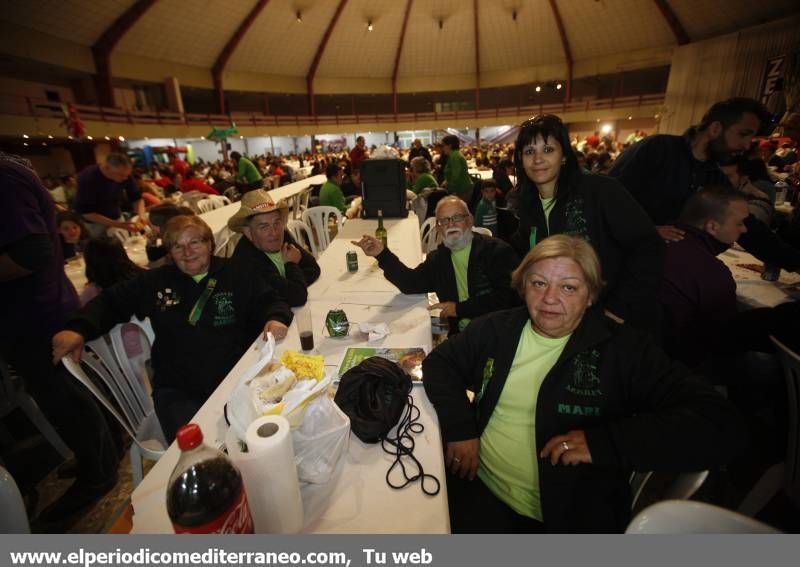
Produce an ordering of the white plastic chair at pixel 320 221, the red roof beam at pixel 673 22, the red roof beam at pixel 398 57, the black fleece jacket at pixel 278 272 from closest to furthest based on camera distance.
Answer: the black fleece jacket at pixel 278 272
the white plastic chair at pixel 320 221
the red roof beam at pixel 673 22
the red roof beam at pixel 398 57

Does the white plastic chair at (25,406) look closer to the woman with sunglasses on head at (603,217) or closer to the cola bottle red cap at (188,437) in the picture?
the cola bottle red cap at (188,437)

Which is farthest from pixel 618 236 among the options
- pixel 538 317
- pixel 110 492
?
pixel 110 492

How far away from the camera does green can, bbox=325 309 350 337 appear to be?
5.57ft

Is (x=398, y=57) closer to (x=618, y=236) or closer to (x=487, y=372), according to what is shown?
(x=618, y=236)

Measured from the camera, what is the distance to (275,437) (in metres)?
0.73

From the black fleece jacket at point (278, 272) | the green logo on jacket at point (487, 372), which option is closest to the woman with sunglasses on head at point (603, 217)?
the green logo on jacket at point (487, 372)

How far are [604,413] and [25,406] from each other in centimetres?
309

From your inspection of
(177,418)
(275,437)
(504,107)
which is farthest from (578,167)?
(504,107)

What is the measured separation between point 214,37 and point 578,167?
1817cm

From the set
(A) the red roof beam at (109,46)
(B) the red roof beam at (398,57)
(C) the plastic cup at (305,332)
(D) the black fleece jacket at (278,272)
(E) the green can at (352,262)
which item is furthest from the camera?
(B) the red roof beam at (398,57)

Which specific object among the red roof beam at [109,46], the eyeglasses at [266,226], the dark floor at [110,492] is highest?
the red roof beam at [109,46]

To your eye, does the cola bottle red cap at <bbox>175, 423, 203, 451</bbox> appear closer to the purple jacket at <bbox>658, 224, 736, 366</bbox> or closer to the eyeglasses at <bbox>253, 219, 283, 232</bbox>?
the eyeglasses at <bbox>253, 219, 283, 232</bbox>

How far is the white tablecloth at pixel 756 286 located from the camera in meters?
2.12

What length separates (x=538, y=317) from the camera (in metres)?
1.26
